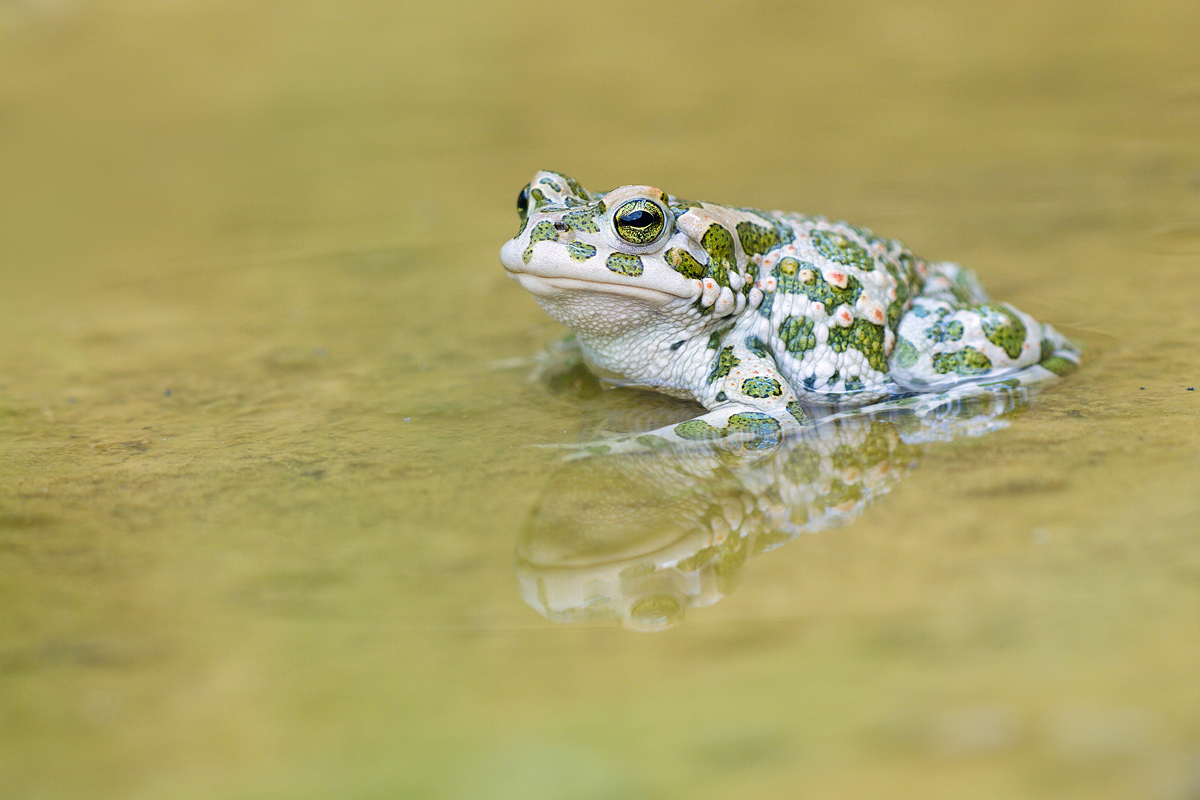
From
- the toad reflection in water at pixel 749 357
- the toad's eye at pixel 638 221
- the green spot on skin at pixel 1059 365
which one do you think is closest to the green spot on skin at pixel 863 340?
the toad reflection in water at pixel 749 357

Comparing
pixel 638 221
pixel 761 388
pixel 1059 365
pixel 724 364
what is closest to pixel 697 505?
pixel 761 388

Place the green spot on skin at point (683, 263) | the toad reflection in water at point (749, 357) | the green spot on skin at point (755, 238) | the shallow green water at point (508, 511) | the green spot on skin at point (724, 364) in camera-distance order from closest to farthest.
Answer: the shallow green water at point (508, 511) → the toad reflection in water at point (749, 357) → the green spot on skin at point (683, 263) → the green spot on skin at point (724, 364) → the green spot on skin at point (755, 238)

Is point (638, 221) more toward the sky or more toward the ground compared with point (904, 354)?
more toward the sky

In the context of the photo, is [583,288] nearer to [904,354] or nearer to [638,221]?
[638,221]

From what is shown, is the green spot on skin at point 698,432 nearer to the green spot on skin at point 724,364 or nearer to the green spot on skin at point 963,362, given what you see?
the green spot on skin at point 724,364

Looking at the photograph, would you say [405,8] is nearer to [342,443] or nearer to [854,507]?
[342,443]

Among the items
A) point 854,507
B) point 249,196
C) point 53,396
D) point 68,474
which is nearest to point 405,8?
point 249,196

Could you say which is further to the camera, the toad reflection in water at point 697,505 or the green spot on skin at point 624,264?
the green spot on skin at point 624,264
